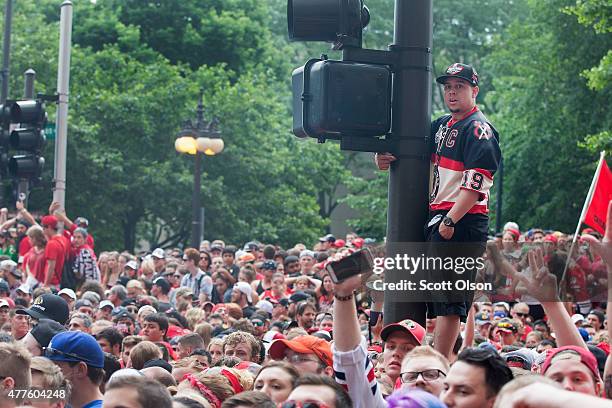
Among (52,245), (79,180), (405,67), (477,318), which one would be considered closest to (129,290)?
(52,245)

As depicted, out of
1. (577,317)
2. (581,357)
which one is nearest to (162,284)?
(577,317)

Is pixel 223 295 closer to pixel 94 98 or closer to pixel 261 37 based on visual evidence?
pixel 94 98

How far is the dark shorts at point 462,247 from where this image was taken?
23.1 feet

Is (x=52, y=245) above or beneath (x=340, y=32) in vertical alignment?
beneath

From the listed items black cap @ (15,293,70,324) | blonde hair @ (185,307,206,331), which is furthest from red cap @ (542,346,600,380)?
blonde hair @ (185,307,206,331)

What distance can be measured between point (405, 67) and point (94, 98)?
30.4 m

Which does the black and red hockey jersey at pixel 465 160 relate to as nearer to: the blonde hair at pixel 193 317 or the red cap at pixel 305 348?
the red cap at pixel 305 348

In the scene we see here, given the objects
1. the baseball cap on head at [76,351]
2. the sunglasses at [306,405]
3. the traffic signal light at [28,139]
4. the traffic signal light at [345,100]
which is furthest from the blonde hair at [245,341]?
the traffic signal light at [28,139]

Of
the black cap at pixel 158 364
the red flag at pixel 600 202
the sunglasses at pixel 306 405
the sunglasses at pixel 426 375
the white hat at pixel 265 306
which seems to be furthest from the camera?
the white hat at pixel 265 306

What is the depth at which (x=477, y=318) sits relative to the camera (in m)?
15.1

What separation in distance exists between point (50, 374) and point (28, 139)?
1216 cm

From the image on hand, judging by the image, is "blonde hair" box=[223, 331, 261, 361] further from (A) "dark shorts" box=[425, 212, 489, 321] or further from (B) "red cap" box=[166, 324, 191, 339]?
(B) "red cap" box=[166, 324, 191, 339]

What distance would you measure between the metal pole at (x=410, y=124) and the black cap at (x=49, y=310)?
463cm

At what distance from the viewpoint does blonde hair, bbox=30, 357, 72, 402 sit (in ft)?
23.7
